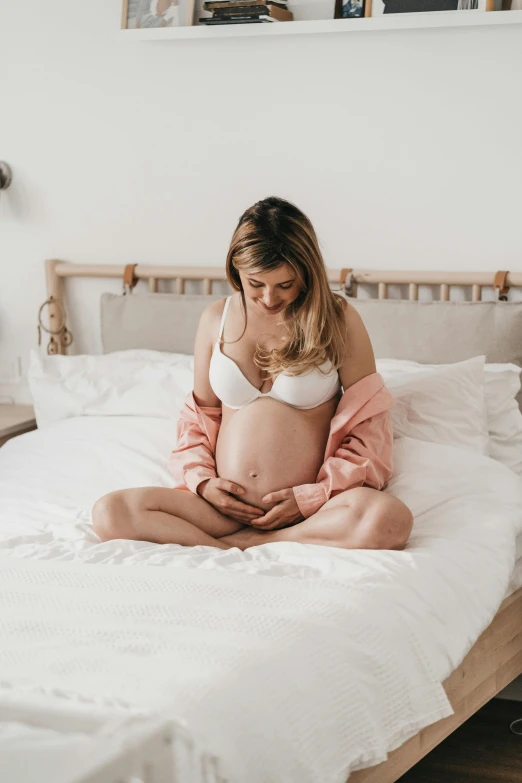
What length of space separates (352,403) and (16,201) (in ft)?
5.52

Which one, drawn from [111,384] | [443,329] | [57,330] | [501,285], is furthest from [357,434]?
[57,330]

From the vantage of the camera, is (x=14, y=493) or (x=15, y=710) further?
(x=14, y=493)

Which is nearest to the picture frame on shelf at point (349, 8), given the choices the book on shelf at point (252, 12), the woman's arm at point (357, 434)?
the book on shelf at point (252, 12)

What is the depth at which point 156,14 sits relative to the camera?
2957 millimetres

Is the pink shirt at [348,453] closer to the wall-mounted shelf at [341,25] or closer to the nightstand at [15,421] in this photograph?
the nightstand at [15,421]

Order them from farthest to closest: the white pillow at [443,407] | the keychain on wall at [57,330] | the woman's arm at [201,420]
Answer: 1. the keychain on wall at [57,330]
2. the white pillow at [443,407]
3. the woman's arm at [201,420]

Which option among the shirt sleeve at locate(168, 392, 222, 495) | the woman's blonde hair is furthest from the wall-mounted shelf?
the shirt sleeve at locate(168, 392, 222, 495)

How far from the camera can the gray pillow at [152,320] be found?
2.93 meters

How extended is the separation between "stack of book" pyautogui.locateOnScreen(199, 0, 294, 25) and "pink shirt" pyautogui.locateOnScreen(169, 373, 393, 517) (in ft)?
3.95

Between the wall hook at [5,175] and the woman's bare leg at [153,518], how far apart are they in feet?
5.23

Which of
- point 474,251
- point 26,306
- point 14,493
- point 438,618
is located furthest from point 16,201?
point 438,618

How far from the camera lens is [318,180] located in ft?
9.43

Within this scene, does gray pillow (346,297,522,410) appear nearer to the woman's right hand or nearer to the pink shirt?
the pink shirt

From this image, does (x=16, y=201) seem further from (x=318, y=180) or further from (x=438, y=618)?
(x=438, y=618)
